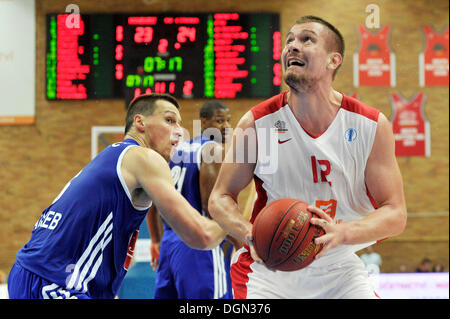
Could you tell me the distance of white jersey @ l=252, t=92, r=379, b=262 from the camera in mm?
2111

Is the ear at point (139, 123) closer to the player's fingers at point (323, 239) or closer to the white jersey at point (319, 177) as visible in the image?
the white jersey at point (319, 177)

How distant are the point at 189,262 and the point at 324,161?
1.43 m

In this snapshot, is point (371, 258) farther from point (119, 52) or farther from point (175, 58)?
point (119, 52)

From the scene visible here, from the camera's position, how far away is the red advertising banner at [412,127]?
22.9ft

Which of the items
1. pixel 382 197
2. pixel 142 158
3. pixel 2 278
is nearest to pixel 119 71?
pixel 2 278

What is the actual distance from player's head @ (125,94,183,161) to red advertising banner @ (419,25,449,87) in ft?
17.4

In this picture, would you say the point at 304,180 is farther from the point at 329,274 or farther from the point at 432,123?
the point at 432,123

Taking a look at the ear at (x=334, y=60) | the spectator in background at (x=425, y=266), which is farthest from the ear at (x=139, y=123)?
the spectator in background at (x=425, y=266)

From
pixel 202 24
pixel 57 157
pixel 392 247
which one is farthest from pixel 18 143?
pixel 392 247

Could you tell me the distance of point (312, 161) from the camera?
6.95 ft

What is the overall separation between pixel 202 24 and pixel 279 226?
4.32m

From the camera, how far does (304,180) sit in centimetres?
212

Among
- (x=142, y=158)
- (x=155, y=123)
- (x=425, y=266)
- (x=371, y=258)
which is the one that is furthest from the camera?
(x=425, y=266)

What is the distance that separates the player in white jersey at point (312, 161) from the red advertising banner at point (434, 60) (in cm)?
519
